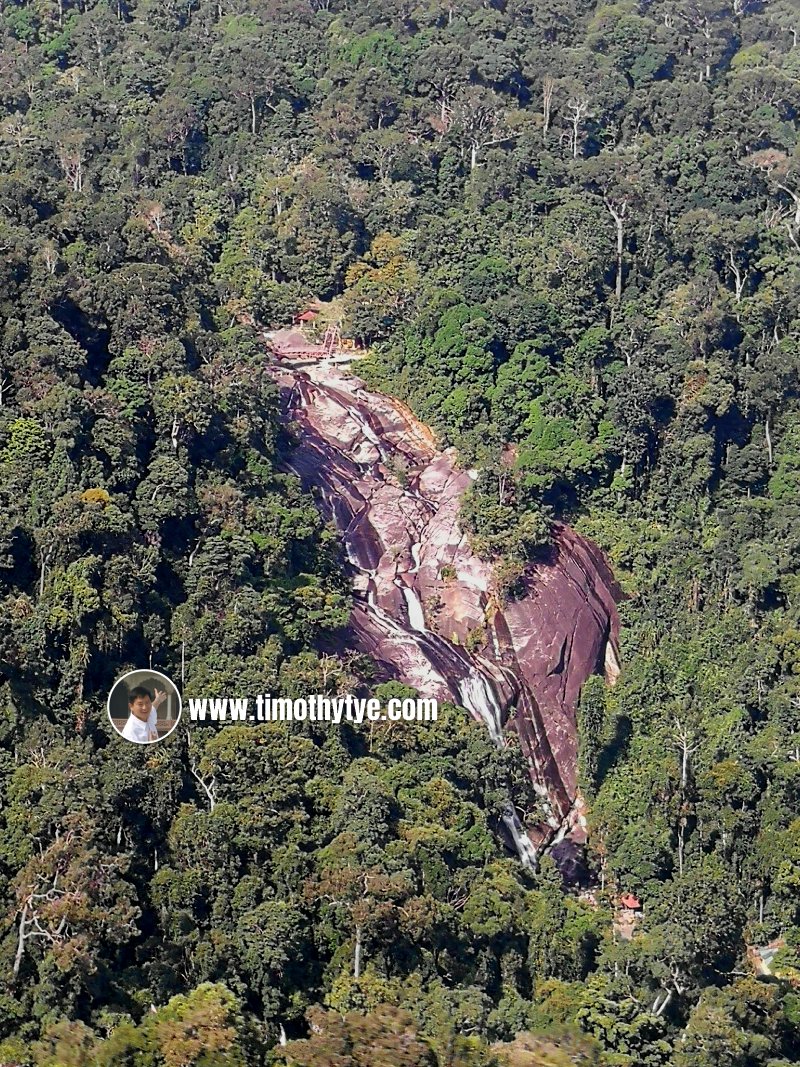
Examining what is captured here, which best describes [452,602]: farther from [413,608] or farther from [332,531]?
[332,531]

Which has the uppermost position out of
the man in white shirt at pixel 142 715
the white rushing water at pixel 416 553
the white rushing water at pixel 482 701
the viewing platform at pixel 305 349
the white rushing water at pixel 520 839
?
the viewing platform at pixel 305 349

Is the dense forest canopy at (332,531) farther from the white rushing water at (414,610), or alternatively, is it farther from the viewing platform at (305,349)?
the white rushing water at (414,610)

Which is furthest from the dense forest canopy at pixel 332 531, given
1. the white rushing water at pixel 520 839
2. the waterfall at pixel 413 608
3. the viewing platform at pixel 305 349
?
the waterfall at pixel 413 608

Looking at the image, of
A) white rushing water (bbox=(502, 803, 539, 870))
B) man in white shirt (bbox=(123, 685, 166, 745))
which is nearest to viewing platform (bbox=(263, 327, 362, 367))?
white rushing water (bbox=(502, 803, 539, 870))

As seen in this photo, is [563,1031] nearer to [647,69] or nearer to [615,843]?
[615,843]

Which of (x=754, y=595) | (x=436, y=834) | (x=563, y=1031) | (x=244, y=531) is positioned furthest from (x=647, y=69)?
(x=563, y=1031)

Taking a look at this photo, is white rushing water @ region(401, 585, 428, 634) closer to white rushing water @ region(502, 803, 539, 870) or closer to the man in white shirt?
white rushing water @ region(502, 803, 539, 870)
